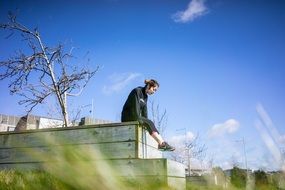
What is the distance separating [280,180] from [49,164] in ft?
27.1

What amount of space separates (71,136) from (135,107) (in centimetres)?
142

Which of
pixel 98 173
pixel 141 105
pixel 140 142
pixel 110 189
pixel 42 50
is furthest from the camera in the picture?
pixel 42 50

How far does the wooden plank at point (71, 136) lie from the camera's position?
5.04 meters

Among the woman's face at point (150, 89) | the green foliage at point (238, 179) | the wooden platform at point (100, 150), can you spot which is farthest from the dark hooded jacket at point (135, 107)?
the green foliage at point (238, 179)

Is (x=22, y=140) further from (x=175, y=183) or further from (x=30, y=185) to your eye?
(x=175, y=183)

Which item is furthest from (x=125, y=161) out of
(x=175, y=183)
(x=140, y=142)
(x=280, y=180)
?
(x=280, y=180)

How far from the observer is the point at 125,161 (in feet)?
15.8

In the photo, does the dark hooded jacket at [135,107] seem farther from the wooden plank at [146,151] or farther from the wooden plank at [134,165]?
the wooden plank at [134,165]

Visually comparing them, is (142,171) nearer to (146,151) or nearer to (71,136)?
(146,151)

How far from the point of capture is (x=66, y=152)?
5.23 meters

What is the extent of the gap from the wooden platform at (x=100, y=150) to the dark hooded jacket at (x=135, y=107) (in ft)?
1.78

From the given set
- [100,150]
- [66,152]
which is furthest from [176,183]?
[66,152]

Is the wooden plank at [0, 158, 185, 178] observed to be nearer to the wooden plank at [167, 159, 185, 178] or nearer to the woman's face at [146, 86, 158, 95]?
the wooden plank at [167, 159, 185, 178]

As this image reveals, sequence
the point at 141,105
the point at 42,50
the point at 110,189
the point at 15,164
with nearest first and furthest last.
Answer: the point at 110,189 → the point at 15,164 → the point at 141,105 → the point at 42,50
